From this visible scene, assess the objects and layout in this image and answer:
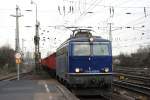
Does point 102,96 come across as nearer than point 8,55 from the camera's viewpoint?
Yes

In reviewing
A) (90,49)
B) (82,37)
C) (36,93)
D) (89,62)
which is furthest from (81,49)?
(36,93)

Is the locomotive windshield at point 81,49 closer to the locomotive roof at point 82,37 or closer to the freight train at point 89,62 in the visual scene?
the freight train at point 89,62

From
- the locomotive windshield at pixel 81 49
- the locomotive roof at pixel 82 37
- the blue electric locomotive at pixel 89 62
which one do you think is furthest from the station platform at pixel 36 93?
the locomotive roof at pixel 82 37

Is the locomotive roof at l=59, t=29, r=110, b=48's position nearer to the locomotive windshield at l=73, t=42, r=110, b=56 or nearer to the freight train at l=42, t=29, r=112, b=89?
the freight train at l=42, t=29, r=112, b=89

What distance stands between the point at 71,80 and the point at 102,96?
220cm

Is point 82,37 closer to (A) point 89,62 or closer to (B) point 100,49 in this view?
(B) point 100,49

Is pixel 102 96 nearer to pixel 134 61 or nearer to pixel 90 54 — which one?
pixel 90 54

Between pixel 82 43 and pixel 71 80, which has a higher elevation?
pixel 82 43

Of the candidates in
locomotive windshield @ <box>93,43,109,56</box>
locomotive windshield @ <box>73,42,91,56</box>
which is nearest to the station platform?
locomotive windshield @ <box>73,42,91,56</box>

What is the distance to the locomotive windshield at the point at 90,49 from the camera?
71.4 ft

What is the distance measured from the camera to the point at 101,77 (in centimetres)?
2095

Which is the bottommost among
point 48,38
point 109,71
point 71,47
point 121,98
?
point 121,98

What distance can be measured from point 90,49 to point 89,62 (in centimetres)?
77

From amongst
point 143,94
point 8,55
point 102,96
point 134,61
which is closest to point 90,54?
point 102,96
